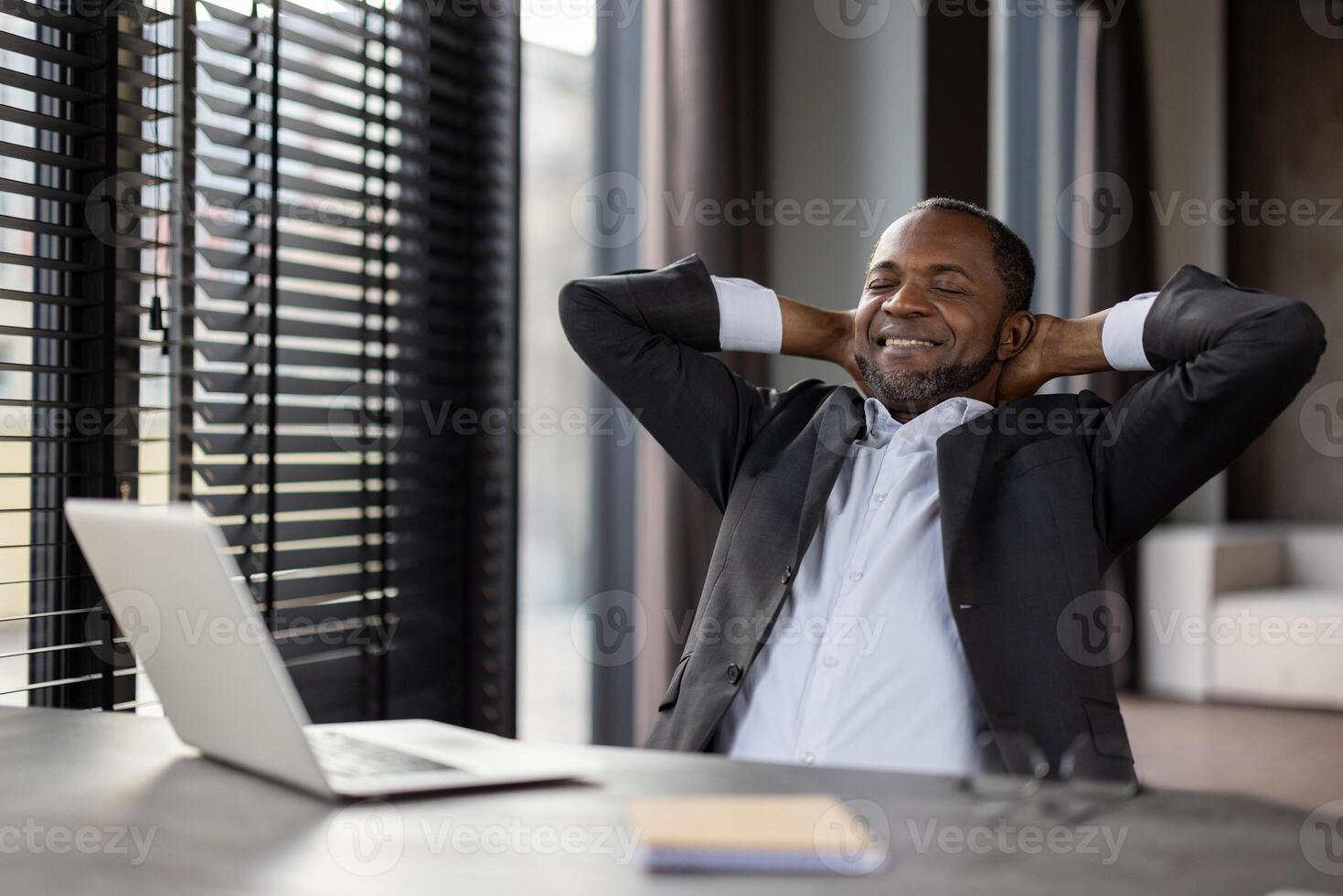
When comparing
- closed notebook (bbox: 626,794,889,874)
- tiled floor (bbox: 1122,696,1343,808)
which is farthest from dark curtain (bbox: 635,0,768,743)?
closed notebook (bbox: 626,794,889,874)

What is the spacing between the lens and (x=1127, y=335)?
5.52ft

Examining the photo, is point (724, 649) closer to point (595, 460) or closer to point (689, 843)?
point (689, 843)

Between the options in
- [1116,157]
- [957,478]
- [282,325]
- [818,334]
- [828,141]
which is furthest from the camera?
[1116,157]

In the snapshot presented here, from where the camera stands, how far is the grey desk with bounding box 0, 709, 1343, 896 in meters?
0.70

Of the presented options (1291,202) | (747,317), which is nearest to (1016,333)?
(747,317)

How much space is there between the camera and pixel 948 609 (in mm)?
1541

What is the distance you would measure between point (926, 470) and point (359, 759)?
3.12ft

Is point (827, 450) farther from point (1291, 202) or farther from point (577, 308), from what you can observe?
point (1291, 202)

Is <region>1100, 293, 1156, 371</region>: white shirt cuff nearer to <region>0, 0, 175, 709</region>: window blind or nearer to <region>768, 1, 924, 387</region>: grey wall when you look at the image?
<region>768, 1, 924, 387</region>: grey wall

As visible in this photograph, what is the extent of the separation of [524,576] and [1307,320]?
1673 millimetres

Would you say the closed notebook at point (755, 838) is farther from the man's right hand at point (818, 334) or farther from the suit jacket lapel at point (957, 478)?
the man's right hand at point (818, 334)

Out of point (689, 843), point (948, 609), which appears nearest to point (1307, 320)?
point (948, 609)

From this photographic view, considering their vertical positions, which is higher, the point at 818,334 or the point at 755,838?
the point at 818,334

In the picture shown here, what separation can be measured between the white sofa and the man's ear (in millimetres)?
3177
